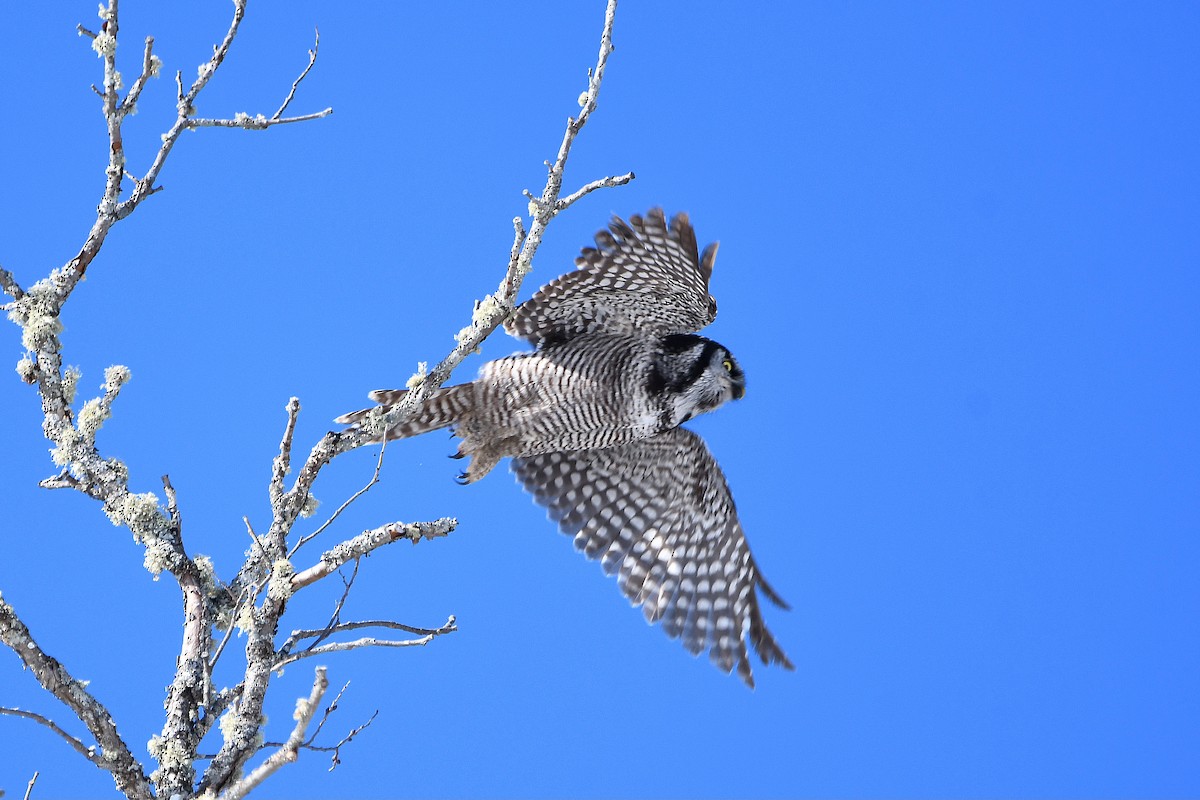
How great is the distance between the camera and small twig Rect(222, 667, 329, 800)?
2.84 m

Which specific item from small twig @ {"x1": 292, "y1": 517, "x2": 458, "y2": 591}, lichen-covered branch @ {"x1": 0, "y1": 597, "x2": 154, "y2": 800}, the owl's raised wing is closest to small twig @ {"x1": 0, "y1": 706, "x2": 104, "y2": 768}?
A: lichen-covered branch @ {"x1": 0, "y1": 597, "x2": 154, "y2": 800}

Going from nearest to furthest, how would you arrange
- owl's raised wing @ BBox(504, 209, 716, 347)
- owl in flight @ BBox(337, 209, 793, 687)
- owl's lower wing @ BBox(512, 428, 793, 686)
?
owl's raised wing @ BBox(504, 209, 716, 347)
owl in flight @ BBox(337, 209, 793, 687)
owl's lower wing @ BBox(512, 428, 793, 686)

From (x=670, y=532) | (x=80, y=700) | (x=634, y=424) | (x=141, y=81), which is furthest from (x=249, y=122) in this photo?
(x=670, y=532)

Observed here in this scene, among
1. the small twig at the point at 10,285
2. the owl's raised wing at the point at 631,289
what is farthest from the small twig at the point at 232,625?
the owl's raised wing at the point at 631,289

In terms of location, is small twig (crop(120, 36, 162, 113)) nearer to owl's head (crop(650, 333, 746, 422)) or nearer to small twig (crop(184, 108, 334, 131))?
small twig (crop(184, 108, 334, 131))

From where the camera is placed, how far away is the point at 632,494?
251 inches

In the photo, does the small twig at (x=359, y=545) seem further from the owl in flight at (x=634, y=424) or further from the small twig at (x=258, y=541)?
the owl in flight at (x=634, y=424)

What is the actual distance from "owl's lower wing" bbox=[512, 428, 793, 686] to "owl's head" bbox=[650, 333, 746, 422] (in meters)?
0.44

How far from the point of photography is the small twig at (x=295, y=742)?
284 centimetres

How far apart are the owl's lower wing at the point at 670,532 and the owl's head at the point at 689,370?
1.46 ft

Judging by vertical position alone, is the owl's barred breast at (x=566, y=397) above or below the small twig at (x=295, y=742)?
above

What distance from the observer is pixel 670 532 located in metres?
6.39

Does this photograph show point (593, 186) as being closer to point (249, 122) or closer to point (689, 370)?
point (249, 122)

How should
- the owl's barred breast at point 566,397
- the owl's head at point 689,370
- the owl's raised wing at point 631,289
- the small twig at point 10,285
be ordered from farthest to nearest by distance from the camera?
the owl's head at point 689,370 < the owl's barred breast at point 566,397 < the owl's raised wing at point 631,289 < the small twig at point 10,285
